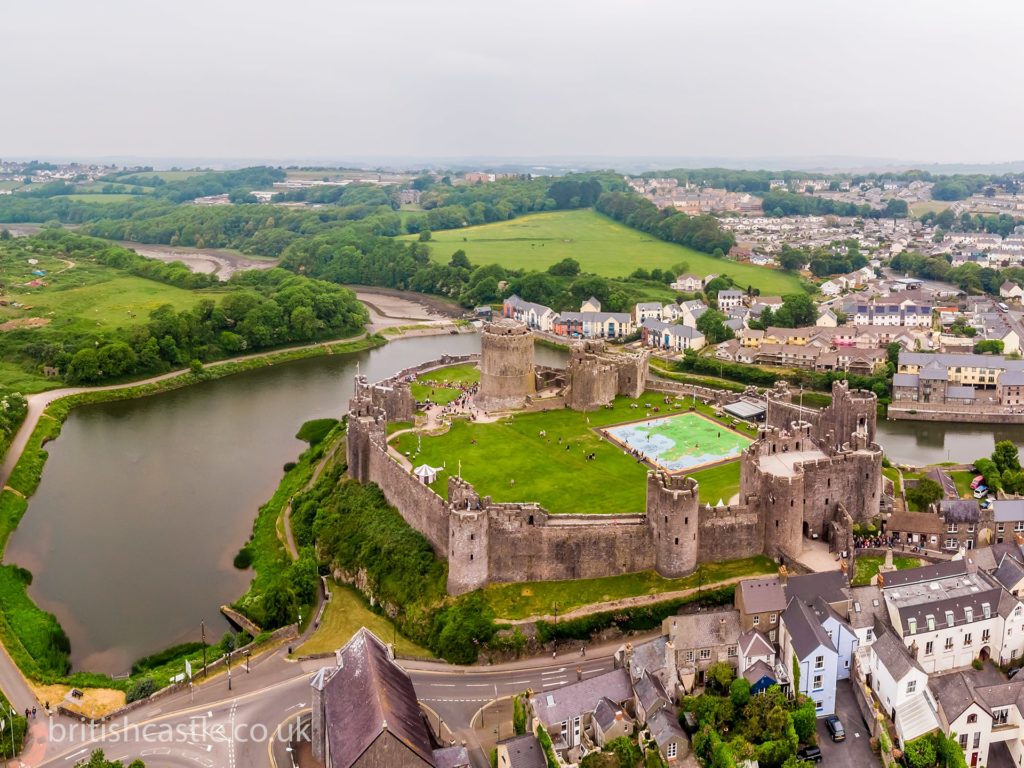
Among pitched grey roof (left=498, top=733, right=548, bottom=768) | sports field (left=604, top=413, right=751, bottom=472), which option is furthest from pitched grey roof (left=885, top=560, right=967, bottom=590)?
pitched grey roof (left=498, top=733, right=548, bottom=768)

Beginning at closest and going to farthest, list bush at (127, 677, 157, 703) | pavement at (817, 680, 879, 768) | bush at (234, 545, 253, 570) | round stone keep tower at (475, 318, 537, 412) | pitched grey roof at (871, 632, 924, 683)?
pavement at (817, 680, 879, 768), pitched grey roof at (871, 632, 924, 683), bush at (127, 677, 157, 703), bush at (234, 545, 253, 570), round stone keep tower at (475, 318, 537, 412)

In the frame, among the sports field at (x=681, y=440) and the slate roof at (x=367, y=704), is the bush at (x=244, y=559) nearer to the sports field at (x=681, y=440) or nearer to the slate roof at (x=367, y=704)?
the slate roof at (x=367, y=704)

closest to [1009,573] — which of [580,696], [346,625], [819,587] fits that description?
[819,587]

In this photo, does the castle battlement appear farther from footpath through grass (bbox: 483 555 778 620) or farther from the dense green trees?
the dense green trees

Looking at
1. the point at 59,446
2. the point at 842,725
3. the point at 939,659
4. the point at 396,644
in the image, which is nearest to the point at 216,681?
the point at 396,644

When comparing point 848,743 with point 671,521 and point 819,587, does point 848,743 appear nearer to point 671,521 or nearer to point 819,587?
point 819,587

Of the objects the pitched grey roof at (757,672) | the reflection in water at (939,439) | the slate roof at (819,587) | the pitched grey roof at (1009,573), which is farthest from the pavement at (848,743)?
the reflection in water at (939,439)

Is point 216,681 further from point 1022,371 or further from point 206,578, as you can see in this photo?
point 1022,371
